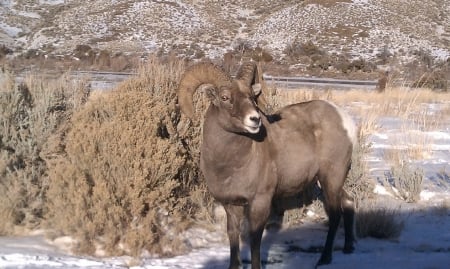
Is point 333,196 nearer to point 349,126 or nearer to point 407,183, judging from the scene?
point 349,126

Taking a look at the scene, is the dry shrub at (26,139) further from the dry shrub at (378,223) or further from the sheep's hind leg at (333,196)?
the dry shrub at (378,223)

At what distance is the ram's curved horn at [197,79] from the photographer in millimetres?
6391

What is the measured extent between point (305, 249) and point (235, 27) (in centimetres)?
5434

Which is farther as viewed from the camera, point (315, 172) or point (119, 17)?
point (119, 17)

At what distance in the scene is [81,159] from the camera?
7027 millimetres

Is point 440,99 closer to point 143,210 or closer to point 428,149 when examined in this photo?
point 428,149

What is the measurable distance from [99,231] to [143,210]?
60 centimetres

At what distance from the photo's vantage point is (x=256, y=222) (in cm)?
630

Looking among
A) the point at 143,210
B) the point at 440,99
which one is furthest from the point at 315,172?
the point at 440,99

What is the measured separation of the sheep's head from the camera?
5.93 metres

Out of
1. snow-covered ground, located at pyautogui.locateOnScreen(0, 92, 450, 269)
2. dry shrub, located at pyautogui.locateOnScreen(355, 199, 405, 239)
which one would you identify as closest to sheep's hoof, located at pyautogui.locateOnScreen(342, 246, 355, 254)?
snow-covered ground, located at pyautogui.locateOnScreen(0, 92, 450, 269)

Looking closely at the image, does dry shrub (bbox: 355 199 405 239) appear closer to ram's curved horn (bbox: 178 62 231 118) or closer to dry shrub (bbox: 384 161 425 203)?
dry shrub (bbox: 384 161 425 203)

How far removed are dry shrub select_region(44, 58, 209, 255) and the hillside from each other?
3566 cm

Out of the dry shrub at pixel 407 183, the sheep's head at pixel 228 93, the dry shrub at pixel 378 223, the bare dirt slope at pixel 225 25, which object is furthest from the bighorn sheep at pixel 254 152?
the bare dirt slope at pixel 225 25
